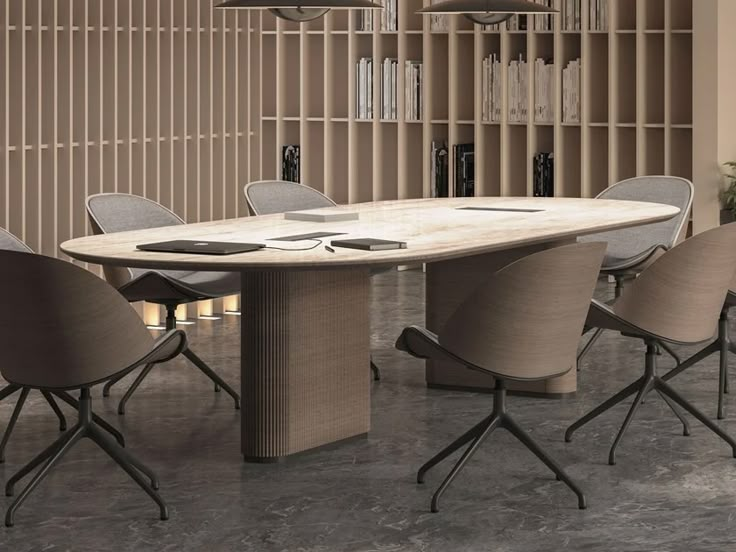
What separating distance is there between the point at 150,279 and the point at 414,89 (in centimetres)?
461

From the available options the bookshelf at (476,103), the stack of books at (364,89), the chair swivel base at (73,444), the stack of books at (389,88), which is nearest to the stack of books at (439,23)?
the bookshelf at (476,103)

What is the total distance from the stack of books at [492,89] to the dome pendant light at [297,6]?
444 cm

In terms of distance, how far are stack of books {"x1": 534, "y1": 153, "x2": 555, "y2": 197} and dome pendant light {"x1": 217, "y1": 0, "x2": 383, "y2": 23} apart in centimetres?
444

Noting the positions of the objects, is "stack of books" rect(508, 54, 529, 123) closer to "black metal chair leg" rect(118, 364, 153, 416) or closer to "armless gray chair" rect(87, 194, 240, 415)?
"armless gray chair" rect(87, 194, 240, 415)

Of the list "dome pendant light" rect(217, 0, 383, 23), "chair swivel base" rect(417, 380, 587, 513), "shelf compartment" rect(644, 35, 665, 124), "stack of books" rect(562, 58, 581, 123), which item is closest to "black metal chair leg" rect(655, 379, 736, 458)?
"chair swivel base" rect(417, 380, 587, 513)

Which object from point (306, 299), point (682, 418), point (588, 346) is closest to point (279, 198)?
point (588, 346)

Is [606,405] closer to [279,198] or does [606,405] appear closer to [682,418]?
[682,418]

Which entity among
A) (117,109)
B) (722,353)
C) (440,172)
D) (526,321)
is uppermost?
(117,109)

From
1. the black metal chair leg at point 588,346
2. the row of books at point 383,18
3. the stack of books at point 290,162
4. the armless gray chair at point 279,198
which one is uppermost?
the row of books at point 383,18

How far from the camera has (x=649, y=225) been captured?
7035mm

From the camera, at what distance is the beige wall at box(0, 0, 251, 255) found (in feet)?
22.9

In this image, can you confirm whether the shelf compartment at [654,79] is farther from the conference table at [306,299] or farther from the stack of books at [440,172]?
the conference table at [306,299]

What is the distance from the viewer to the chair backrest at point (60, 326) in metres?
4.18

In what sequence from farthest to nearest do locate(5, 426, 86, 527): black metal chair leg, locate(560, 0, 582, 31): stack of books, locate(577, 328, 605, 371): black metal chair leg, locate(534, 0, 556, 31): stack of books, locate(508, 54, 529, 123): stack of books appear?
locate(508, 54, 529, 123): stack of books < locate(534, 0, 556, 31): stack of books < locate(560, 0, 582, 31): stack of books < locate(577, 328, 605, 371): black metal chair leg < locate(5, 426, 86, 527): black metal chair leg
